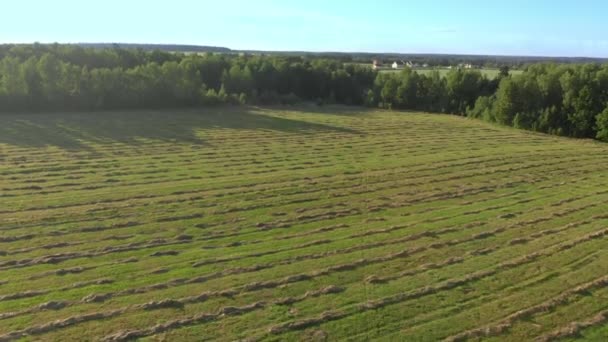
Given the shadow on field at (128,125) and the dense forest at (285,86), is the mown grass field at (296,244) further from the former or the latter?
the dense forest at (285,86)

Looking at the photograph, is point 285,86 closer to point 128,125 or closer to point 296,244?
point 128,125

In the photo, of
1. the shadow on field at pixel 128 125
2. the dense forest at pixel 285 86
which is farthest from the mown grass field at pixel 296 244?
the dense forest at pixel 285 86

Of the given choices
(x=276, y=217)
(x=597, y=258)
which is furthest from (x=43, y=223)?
(x=597, y=258)

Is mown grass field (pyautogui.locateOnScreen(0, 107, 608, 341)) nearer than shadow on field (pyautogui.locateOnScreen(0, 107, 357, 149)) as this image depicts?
Yes

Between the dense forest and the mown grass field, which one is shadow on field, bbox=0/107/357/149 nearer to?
the mown grass field

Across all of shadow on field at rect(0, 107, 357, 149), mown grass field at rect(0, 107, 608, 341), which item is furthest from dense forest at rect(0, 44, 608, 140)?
mown grass field at rect(0, 107, 608, 341)
